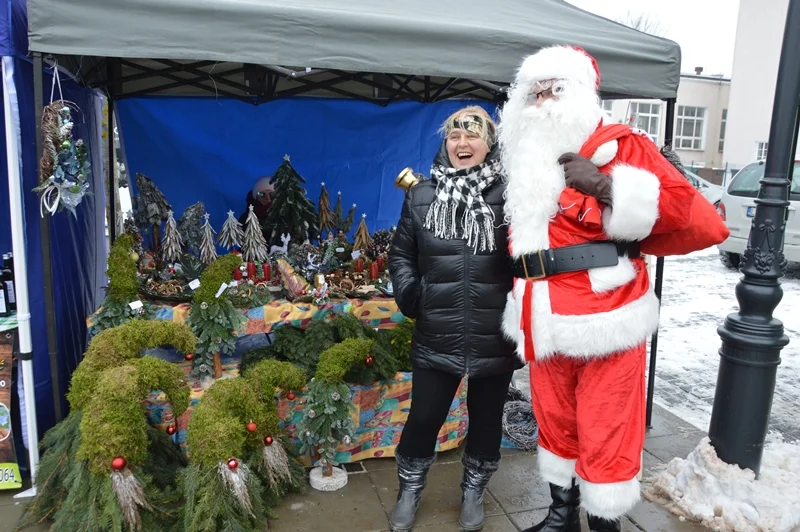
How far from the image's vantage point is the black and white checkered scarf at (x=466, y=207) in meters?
2.43

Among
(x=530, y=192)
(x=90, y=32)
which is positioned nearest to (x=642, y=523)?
(x=530, y=192)

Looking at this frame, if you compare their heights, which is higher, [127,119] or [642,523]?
[127,119]

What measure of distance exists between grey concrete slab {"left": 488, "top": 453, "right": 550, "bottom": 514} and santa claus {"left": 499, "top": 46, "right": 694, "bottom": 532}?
76cm

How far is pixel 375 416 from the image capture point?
338 centimetres

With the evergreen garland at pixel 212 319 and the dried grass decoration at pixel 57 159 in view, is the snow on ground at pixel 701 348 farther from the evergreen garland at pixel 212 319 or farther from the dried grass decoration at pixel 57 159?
the dried grass decoration at pixel 57 159

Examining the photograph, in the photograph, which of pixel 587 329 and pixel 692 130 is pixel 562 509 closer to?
pixel 587 329

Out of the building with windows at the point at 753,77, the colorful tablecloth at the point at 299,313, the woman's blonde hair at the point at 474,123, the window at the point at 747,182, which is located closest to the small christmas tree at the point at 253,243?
the colorful tablecloth at the point at 299,313

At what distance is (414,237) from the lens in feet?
8.48

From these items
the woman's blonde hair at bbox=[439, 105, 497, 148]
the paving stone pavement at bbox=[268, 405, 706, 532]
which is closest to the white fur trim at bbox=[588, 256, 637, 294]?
the woman's blonde hair at bbox=[439, 105, 497, 148]

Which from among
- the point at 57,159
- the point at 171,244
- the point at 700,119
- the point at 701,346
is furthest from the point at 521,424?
the point at 700,119

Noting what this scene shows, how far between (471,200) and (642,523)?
6.11 feet

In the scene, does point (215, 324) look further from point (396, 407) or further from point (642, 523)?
point (642, 523)

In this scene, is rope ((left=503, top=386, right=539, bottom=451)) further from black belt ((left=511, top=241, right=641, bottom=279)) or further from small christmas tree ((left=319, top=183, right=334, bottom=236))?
small christmas tree ((left=319, top=183, right=334, bottom=236))

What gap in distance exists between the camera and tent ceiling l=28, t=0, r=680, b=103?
248cm
